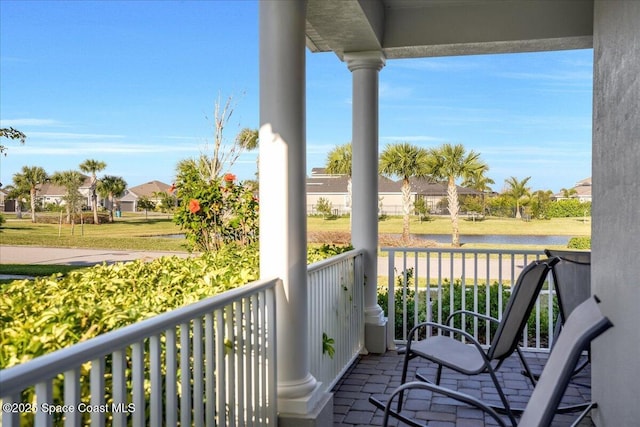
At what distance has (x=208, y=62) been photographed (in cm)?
2047

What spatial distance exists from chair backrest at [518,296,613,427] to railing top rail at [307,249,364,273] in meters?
1.66

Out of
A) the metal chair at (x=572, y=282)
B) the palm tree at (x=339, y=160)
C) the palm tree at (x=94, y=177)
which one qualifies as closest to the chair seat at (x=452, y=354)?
the metal chair at (x=572, y=282)

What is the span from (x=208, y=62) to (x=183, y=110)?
2144mm

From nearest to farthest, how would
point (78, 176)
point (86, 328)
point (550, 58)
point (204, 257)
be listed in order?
point (86, 328) → point (204, 257) → point (78, 176) → point (550, 58)

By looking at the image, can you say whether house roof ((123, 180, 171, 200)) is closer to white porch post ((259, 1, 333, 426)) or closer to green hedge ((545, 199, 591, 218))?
white porch post ((259, 1, 333, 426))

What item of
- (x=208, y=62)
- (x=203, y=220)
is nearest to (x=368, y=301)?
(x=203, y=220)

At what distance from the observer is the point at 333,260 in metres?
3.96

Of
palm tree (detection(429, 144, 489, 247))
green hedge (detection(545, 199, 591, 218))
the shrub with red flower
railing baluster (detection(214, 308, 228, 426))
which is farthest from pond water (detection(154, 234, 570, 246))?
railing baluster (detection(214, 308, 228, 426))

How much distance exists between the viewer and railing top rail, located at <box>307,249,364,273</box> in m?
3.44

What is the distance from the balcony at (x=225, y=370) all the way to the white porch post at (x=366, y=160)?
0.51 ft

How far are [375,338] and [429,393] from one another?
111 centimetres

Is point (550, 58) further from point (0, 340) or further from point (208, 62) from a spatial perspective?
point (0, 340)

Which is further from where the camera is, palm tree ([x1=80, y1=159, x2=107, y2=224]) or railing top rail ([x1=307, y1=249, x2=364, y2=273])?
palm tree ([x1=80, y1=159, x2=107, y2=224])

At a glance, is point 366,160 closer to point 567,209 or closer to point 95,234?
point 95,234
